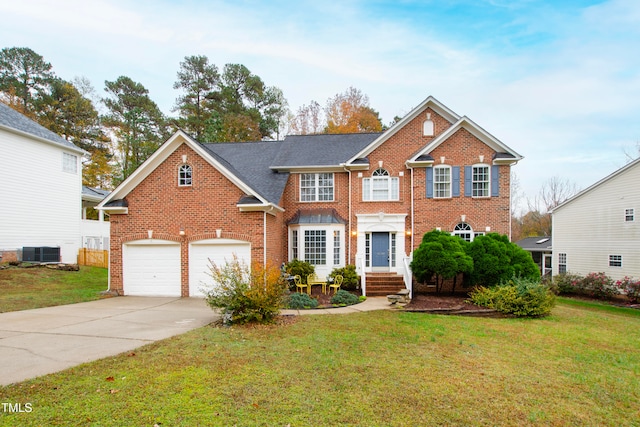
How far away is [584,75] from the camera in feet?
56.8

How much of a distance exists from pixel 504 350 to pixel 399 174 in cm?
1057

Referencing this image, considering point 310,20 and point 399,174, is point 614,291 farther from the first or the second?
point 310,20

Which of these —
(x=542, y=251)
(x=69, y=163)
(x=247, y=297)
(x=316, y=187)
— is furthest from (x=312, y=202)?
(x=542, y=251)

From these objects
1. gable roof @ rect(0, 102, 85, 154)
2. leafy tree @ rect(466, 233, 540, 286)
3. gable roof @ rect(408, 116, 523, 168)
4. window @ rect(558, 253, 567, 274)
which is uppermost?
gable roof @ rect(0, 102, 85, 154)

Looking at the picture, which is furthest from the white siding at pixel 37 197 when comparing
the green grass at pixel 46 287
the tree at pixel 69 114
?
the tree at pixel 69 114

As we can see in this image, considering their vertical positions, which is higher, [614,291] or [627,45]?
[627,45]

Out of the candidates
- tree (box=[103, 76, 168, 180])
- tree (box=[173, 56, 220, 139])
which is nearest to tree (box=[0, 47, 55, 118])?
tree (box=[103, 76, 168, 180])

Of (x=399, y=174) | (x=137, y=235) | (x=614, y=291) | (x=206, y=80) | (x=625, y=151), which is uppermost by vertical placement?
(x=206, y=80)

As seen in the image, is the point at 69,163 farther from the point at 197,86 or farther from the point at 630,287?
the point at 630,287

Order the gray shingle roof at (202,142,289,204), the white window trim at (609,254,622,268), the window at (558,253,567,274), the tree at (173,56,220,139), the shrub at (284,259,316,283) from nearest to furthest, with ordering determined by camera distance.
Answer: the shrub at (284,259,316,283) → the gray shingle roof at (202,142,289,204) → the white window trim at (609,254,622,268) → the window at (558,253,567,274) → the tree at (173,56,220,139)

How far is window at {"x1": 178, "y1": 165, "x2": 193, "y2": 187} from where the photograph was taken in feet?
44.9

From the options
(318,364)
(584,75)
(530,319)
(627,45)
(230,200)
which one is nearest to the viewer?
(318,364)

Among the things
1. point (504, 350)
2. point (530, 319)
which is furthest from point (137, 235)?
point (530, 319)

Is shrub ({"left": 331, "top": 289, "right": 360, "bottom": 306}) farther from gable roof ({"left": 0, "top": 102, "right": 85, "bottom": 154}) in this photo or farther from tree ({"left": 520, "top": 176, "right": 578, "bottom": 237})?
tree ({"left": 520, "top": 176, "right": 578, "bottom": 237})
